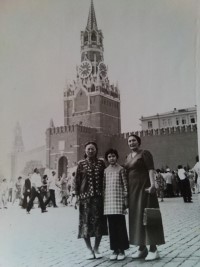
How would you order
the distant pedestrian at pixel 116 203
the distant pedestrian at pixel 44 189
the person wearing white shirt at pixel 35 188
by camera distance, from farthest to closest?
the distant pedestrian at pixel 44 189 < the person wearing white shirt at pixel 35 188 < the distant pedestrian at pixel 116 203

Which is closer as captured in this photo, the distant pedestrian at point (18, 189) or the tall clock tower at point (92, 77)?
the tall clock tower at point (92, 77)

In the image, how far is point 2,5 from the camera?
2.43 metres

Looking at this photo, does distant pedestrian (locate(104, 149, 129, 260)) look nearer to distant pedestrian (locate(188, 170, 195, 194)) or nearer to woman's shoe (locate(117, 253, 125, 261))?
woman's shoe (locate(117, 253, 125, 261))

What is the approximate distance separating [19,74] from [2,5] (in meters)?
0.46

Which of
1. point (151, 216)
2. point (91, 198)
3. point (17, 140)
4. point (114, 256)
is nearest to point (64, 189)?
point (17, 140)

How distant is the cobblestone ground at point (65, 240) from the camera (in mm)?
1706

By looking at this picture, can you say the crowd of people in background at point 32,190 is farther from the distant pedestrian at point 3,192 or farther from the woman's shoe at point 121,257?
the woman's shoe at point 121,257

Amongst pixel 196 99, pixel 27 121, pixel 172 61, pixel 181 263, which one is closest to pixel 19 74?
pixel 27 121

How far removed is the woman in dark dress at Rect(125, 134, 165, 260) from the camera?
1730 mm

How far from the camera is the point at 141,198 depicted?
176 cm

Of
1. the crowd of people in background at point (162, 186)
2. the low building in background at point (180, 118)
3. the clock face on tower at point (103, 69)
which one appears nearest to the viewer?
the low building in background at point (180, 118)

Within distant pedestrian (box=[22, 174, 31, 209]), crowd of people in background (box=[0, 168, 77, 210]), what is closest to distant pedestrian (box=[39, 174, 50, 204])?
crowd of people in background (box=[0, 168, 77, 210])

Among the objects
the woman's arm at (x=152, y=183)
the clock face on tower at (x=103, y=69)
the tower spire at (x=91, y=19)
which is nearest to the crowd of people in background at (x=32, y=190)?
the woman's arm at (x=152, y=183)

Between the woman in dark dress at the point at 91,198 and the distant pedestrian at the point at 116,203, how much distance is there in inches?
1.5
